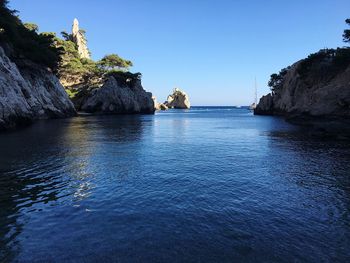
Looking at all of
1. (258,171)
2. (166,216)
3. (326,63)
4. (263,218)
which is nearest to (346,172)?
(258,171)

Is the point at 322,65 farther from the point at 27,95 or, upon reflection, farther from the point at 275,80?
the point at 27,95

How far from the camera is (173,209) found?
14.4 meters

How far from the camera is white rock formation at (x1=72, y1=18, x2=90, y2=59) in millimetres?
172750

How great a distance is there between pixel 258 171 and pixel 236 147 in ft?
42.3

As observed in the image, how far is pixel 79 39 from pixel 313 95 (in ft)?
483

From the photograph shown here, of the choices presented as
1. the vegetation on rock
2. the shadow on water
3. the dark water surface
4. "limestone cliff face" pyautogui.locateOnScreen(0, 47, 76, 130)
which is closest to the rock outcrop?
"limestone cliff face" pyautogui.locateOnScreen(0, 47, 76, 130)

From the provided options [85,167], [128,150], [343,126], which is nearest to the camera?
[85,167]

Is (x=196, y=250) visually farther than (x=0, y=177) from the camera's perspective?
No

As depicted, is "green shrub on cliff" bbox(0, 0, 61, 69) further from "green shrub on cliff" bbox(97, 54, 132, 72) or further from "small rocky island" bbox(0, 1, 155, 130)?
"green shrub on cliff" bbox(97, 54, 132, 72)

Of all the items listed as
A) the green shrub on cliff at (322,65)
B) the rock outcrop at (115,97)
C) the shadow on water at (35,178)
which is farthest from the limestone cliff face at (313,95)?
the rock outcrop at (115,97)

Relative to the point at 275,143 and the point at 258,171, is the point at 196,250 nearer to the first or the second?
the point at 258,171

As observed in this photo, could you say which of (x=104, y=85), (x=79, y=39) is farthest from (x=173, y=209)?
(x=79, y=39)

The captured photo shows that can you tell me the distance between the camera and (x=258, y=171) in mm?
23000

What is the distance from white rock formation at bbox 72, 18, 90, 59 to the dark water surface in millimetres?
159995
